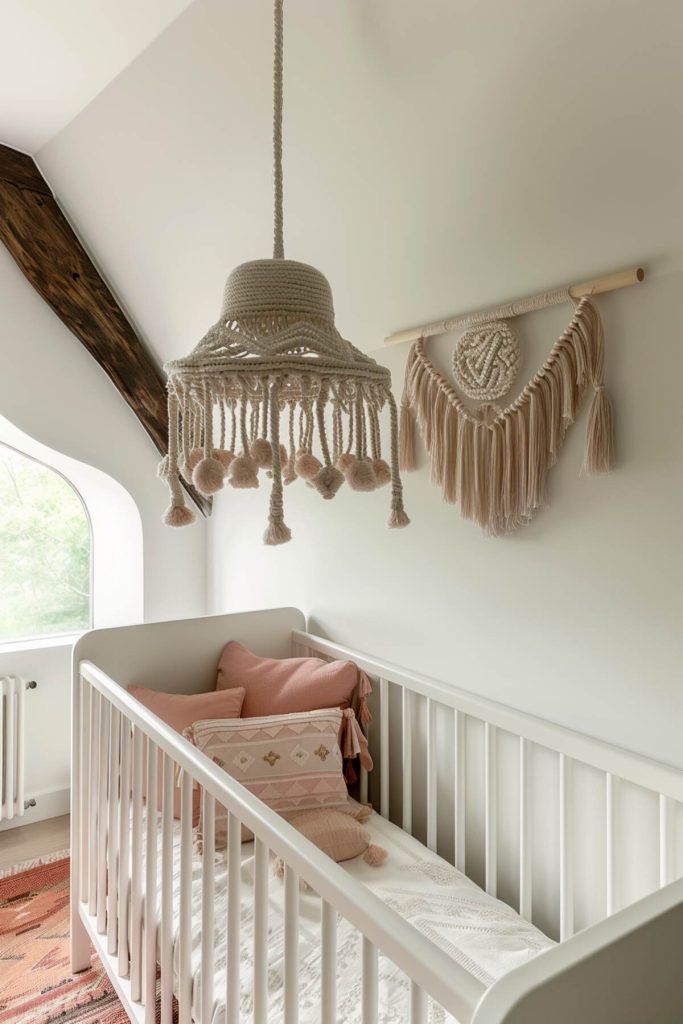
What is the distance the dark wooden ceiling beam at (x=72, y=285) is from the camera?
238 cm

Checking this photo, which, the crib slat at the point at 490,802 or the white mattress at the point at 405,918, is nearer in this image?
the white mattress at the point at 405,918

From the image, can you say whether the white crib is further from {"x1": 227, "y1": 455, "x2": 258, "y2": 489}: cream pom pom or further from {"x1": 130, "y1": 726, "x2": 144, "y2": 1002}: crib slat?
{"x1": 227, "y1": 455, "x2": 258, "y2": 489}: cream pom pom

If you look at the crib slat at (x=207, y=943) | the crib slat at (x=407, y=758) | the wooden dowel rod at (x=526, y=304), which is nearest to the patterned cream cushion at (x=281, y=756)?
the crib slat at (x=407, y=758)

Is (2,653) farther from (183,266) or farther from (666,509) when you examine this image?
(666,509)

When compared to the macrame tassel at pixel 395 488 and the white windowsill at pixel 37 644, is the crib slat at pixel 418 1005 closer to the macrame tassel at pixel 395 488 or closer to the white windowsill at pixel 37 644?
the macrame tassel at pixel 395 488

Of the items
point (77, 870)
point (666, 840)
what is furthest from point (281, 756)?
point (666, 840)

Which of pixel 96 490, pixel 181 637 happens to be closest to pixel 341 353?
pixel 181 637

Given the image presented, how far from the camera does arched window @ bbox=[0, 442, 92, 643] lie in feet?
9.72

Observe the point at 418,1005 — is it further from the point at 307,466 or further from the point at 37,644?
the point at 37,644

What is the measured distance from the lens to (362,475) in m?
1.35

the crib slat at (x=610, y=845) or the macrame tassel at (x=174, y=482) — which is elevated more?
the macrame tassel at (x=174, y=482)

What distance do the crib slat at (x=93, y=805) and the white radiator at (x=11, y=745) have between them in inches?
36.5

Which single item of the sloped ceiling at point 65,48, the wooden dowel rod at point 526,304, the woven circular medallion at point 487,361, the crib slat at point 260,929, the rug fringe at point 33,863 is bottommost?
the rug fringe at point 33,863

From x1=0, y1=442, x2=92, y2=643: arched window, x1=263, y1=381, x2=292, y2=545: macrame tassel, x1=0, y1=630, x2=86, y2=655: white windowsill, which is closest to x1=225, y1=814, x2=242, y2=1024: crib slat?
x1=263, y1=381, x2=292, y2=545: macrame tassel
